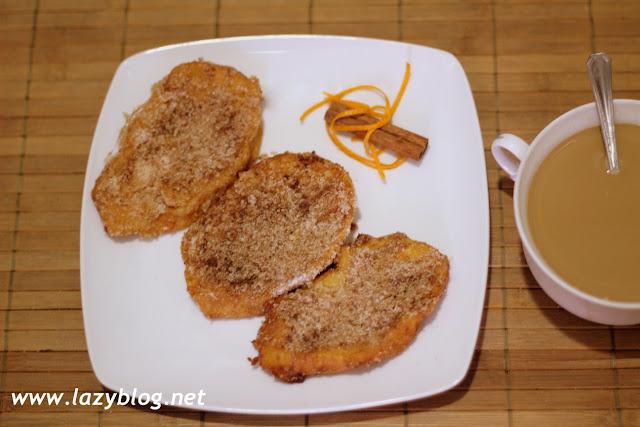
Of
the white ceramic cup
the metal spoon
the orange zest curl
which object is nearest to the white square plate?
the orange zest curl

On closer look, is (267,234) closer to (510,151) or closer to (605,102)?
(510,151)

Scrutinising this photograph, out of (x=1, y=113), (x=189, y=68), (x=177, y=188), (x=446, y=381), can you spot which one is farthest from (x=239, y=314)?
(x=1, y=113)

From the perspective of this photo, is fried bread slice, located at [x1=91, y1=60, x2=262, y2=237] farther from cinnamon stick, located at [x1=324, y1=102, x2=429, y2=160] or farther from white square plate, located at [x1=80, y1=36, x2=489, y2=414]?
cinnamon stick, located at [x1=324, y1=102, x2=429, y2=160]

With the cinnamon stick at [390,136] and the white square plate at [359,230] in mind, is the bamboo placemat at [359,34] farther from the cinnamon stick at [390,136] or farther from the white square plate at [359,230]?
the cinnamon stick at [390,136]

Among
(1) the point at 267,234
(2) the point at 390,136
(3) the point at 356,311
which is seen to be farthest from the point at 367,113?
(3) the point at 356,311

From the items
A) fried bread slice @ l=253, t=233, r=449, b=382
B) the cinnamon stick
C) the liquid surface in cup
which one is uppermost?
the cinnamon stick

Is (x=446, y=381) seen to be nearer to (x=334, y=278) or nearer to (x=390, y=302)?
(x=390, y=302)
